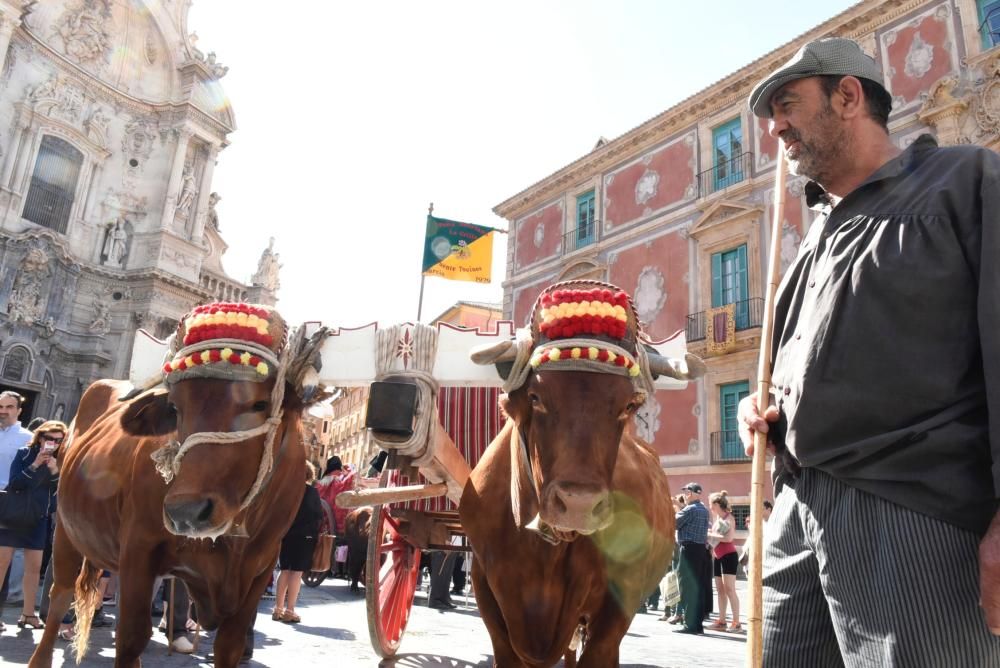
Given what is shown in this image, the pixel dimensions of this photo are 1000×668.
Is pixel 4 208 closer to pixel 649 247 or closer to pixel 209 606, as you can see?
pixel 649 247

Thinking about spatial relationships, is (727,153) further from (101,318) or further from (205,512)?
(101,318)

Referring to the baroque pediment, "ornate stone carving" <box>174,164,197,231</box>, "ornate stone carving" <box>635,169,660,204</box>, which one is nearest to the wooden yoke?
the baroque pediment

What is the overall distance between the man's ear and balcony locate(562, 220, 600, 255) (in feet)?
64.1

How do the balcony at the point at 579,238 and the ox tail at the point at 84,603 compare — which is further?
the balcony at the point at 579,238

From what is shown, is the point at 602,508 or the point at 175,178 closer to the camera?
the point at 602,508

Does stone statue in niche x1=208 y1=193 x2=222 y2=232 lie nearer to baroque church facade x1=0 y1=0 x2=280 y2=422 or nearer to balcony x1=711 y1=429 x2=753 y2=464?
baroque church facade x1=0 y1=0 x2=280 y2=422

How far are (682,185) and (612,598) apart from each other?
17.7 meters

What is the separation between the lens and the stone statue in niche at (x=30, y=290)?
23.5 metres

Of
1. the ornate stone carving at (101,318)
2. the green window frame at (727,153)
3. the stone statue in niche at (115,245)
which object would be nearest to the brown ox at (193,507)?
the green window frame at (727,153)

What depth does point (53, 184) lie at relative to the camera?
26.3m

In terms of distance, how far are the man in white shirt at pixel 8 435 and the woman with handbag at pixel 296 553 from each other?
2981 mm

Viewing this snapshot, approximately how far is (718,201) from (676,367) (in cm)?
1600

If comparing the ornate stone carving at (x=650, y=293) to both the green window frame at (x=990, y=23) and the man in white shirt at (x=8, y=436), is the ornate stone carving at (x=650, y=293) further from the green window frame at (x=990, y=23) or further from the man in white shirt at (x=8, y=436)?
the man in white shirt at (x=8, y=436)

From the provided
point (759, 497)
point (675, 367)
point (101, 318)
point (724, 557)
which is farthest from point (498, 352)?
point (101, 318)
